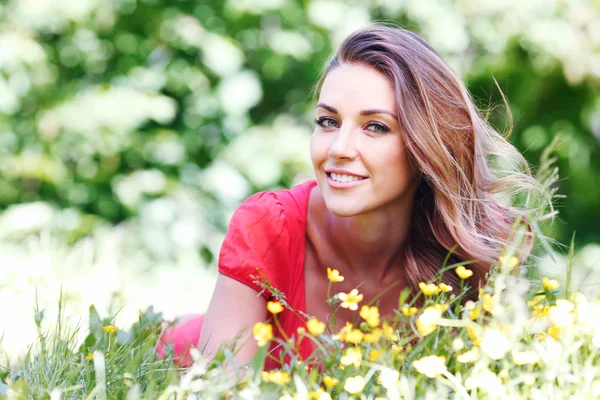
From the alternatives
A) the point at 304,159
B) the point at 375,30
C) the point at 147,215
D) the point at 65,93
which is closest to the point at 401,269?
the point at 375,30

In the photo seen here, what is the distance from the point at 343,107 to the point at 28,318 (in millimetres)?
1635

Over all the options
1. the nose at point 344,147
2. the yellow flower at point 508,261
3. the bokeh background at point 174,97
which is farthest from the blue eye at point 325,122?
the bokeh background at point 174,97

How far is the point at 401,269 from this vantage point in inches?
95.5

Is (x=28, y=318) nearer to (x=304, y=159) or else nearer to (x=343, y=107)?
(x=343, y=107)

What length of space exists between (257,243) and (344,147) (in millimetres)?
450

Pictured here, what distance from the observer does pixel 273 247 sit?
228 cm

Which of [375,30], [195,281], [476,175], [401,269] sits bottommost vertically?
[195,281]

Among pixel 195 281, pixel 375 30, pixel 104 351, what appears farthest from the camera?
pixel 195 281

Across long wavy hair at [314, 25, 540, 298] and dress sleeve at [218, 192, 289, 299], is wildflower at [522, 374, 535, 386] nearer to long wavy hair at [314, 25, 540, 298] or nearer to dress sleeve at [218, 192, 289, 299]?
long wavy hair at [314, 25, 540, 298]

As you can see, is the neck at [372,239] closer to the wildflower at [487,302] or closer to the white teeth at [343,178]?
the white teeth at [343,178]

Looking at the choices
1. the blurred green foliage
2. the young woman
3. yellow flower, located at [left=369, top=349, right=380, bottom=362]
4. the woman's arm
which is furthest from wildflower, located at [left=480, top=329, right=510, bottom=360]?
the blurred green foliage

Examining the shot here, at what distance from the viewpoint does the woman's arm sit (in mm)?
2066

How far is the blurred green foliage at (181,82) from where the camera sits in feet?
14.3

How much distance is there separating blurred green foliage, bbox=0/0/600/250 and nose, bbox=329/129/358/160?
7.74ft
